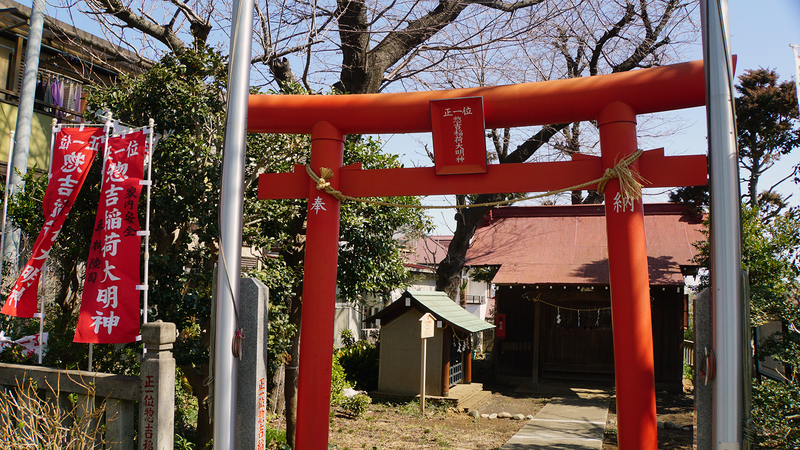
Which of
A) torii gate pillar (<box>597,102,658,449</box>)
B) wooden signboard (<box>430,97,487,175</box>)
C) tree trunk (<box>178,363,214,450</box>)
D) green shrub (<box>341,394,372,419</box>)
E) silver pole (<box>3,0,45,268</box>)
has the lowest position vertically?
green shrub (<box>341,394,372,419</box>)

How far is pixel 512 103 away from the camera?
478 cm

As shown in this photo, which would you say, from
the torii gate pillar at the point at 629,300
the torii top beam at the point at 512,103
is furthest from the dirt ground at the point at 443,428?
the torii top beam at the point at 512,103

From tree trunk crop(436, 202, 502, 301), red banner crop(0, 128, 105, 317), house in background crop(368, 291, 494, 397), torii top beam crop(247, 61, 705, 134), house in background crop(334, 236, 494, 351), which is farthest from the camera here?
house in background crop(334, 236, 494, 351)

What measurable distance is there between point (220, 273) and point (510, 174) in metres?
2.50

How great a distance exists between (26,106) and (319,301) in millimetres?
7144

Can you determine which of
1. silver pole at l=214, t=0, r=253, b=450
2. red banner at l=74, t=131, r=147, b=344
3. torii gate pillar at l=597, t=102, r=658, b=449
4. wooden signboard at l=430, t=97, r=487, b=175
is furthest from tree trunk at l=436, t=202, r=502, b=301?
silver pole at l=214, t=0, r=253, b=450

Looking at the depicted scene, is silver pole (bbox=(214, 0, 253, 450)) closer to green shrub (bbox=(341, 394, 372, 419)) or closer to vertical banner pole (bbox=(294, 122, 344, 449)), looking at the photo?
vertical banner pole (bbox=(294, 122, 344, 449))

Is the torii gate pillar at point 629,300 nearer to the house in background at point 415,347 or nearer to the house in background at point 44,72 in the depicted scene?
the house in background at point 415,347

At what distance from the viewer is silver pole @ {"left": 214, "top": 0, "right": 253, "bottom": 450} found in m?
3.78

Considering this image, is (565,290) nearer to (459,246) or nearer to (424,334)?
(459,246)

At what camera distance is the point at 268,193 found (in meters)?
5.20

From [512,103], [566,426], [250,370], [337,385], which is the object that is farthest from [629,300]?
[337,385]

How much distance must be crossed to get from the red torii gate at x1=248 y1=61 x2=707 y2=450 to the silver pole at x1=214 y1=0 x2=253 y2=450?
0.99 m

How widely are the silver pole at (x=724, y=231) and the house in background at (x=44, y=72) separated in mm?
10496
